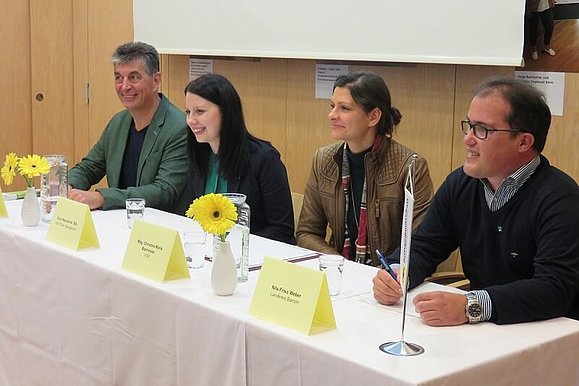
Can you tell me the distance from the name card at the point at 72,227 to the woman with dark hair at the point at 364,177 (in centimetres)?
89

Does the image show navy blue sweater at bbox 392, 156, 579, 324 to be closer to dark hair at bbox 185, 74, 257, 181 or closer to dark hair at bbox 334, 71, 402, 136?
dark hair at bbox 334, 71, 402, 136

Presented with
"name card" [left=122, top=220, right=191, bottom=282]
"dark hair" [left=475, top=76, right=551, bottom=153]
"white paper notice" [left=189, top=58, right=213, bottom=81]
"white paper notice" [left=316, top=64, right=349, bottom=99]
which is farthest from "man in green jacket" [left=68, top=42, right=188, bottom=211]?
"dark hair" [left=475, top=76, right=551, bottom=153]

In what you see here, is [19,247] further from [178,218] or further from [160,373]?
[160,373]

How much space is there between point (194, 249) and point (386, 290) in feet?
1.99

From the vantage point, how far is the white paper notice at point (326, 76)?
417 centimetres

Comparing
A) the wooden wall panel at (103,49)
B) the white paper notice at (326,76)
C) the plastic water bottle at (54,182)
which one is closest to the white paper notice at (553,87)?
the white paper notice at (326,76)

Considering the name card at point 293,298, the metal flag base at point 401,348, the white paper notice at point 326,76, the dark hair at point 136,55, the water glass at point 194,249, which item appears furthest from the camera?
the white paper notice at point 326,76

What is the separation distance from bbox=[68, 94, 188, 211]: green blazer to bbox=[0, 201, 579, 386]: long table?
35cm

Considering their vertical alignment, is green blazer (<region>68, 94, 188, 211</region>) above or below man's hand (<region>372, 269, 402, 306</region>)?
above

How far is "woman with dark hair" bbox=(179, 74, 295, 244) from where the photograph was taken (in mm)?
3064

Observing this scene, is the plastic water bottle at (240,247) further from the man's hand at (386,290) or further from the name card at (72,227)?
the name card at (72,227)

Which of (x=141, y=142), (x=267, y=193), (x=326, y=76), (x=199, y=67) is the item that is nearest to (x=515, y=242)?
(x=267, y=193)

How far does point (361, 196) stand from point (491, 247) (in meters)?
0.91

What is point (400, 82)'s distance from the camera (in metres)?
3.88
